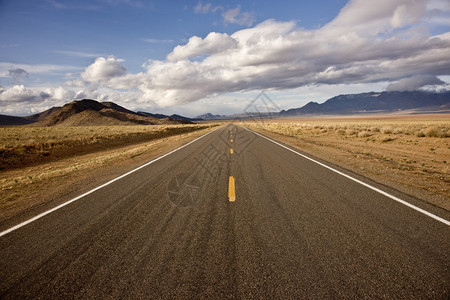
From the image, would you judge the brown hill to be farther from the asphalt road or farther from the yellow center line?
the asphalt road

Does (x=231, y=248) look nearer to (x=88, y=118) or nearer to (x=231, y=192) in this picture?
(x=231, y=192)

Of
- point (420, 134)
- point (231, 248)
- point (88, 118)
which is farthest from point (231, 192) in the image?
point (88, 118)

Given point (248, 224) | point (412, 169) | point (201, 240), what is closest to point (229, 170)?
point (248, 224)

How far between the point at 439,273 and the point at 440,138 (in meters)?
22.3

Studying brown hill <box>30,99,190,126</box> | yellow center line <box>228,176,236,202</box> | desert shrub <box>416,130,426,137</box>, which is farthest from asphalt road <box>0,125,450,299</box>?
brown hill <box>30,99,190,126</box>

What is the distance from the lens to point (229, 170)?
831 centimetres

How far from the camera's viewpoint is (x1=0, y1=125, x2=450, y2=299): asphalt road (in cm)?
256

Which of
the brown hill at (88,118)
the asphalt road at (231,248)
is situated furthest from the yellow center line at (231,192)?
the brown hill at (88,118)

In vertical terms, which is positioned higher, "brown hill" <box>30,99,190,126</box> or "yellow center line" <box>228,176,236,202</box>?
"brown hill" <box>30,99,190,126</box>

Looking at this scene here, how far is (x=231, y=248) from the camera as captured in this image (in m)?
3.28

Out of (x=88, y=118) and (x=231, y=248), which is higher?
(x=88, y=118)

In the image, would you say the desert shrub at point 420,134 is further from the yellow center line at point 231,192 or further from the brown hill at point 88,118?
the brown hill at point 88,118

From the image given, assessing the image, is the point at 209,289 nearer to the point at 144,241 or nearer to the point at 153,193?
the point at 144,241

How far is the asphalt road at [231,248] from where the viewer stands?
2559 millimetres
